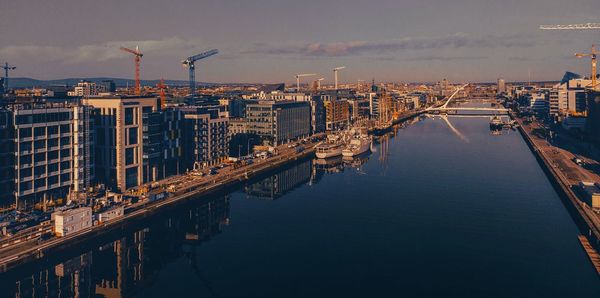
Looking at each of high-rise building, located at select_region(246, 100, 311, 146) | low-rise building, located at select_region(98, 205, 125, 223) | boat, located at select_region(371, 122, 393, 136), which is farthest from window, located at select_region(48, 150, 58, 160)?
boat, located at select_region(371, 122, 393, 136)

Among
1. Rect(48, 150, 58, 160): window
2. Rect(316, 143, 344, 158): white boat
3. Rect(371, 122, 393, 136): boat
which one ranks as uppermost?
Rect(371, 122, 393, 136): boat

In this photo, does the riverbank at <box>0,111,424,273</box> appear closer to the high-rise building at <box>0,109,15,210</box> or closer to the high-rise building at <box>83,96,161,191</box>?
the high-rise building at <box>83,96,161,191</box>

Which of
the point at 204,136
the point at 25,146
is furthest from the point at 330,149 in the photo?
the point at 25,146

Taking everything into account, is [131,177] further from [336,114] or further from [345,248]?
[336,114]

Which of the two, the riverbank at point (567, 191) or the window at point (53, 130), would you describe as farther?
the window at point (53, 130)

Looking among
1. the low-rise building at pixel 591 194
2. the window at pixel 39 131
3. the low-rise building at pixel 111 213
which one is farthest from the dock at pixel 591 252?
the window at pixel 39 131

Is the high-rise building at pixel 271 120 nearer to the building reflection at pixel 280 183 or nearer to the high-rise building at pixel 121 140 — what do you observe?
the building reflection at pixel 280 183
